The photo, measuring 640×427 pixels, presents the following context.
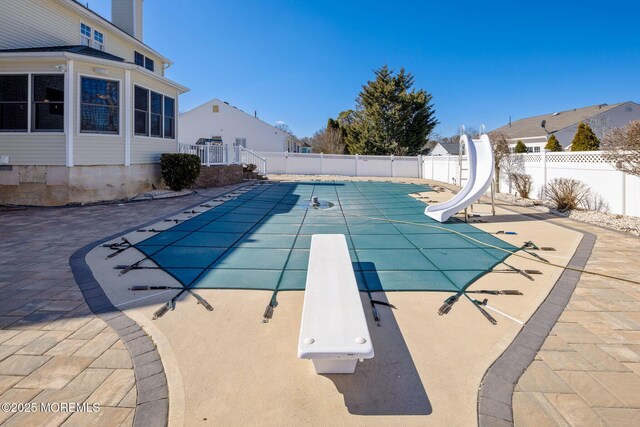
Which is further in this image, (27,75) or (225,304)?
(27,75)

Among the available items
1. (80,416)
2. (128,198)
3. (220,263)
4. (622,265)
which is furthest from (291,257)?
(128,198)

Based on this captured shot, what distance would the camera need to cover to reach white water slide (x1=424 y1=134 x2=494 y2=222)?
8102mm

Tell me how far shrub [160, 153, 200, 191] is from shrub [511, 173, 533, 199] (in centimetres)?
1152

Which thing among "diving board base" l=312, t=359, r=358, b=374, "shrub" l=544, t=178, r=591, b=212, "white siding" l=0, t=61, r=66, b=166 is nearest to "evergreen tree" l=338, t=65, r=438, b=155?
"shrub" l=544, t=178, r=591, b=212

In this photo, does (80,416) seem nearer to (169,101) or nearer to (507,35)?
(169,101)

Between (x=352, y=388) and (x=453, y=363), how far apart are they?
0.83m

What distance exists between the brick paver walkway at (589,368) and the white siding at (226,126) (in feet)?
90.6

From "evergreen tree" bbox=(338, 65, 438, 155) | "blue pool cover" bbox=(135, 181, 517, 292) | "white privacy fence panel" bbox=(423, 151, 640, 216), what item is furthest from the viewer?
"evergreen tree" bbox=(338, 65, 438, 155)

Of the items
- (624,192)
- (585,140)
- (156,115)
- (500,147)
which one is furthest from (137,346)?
(585,140)

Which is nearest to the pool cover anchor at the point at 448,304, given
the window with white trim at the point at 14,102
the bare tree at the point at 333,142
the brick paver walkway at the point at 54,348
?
the brick paver walkway at the point at 54,348

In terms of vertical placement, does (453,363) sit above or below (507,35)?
below

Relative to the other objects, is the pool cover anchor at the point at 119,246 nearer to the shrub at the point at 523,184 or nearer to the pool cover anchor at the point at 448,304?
the pool cover anchor at the point at 448,304

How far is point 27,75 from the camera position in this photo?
946cm

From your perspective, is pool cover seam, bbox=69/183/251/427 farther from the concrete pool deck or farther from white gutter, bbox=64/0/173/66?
white gutter, bbox=64/0/173/66
